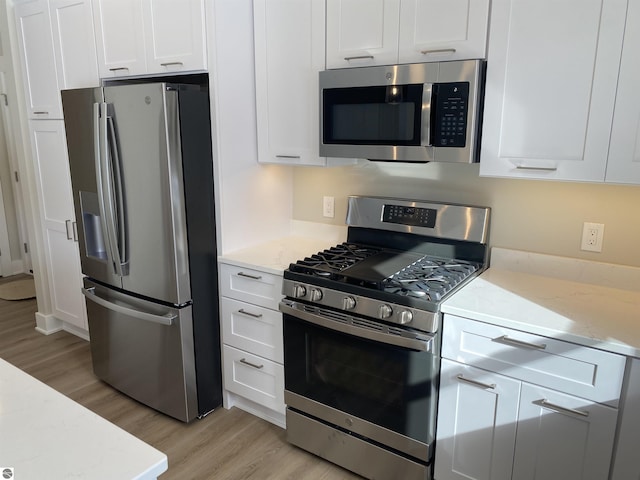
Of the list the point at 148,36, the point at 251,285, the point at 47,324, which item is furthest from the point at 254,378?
the point at 47,324

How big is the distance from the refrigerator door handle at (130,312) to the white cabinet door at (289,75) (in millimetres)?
983

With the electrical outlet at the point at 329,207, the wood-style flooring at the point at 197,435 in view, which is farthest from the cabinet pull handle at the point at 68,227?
the electrical outlet at the point at 329,207

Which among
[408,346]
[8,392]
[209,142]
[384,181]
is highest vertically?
[209,142]

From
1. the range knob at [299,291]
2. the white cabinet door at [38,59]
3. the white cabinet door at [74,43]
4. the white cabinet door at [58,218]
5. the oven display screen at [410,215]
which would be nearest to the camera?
the range knob at [299,291]

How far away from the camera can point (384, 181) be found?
2.61 m

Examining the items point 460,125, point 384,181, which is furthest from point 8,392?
point 384,181

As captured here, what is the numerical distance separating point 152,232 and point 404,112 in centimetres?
133

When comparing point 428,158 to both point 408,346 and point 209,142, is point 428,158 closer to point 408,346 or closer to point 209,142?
point 408,346

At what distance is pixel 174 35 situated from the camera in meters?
2.43

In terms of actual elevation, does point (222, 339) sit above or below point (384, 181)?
below

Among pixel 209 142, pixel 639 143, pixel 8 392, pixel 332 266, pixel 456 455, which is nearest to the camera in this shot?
pixel 8 392

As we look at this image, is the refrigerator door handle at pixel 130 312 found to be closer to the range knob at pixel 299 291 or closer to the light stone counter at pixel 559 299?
the range knob at pixel 299 291

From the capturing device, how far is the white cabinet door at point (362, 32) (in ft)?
6.79

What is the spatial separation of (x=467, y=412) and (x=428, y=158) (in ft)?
3.35
